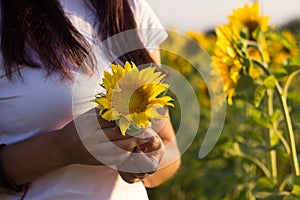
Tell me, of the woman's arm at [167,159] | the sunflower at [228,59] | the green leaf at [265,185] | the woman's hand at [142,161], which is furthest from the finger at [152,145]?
the green leaf at [265,185]

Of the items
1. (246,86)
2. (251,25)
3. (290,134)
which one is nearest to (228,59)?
(246,86)

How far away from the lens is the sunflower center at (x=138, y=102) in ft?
2.86

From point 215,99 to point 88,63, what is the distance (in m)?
0.39

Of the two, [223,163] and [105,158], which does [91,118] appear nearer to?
[105,158]

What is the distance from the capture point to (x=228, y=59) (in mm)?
1312

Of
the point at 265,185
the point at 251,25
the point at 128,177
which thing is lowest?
the point at 265,185

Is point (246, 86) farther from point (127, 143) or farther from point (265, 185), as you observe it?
point (127, 143)

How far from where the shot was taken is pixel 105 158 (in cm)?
91

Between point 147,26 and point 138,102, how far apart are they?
0.29 meters

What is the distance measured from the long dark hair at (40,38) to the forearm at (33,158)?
0.09 meters

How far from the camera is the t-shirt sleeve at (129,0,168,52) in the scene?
44.4 inches

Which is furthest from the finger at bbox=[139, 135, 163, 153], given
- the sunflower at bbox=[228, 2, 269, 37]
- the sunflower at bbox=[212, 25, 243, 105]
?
the sunflower at bbox=[228, 2, 269, 37]

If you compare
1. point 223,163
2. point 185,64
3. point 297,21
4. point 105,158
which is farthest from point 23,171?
point 297,21

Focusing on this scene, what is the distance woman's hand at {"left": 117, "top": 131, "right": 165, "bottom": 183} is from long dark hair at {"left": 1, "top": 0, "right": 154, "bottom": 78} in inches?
5.7
